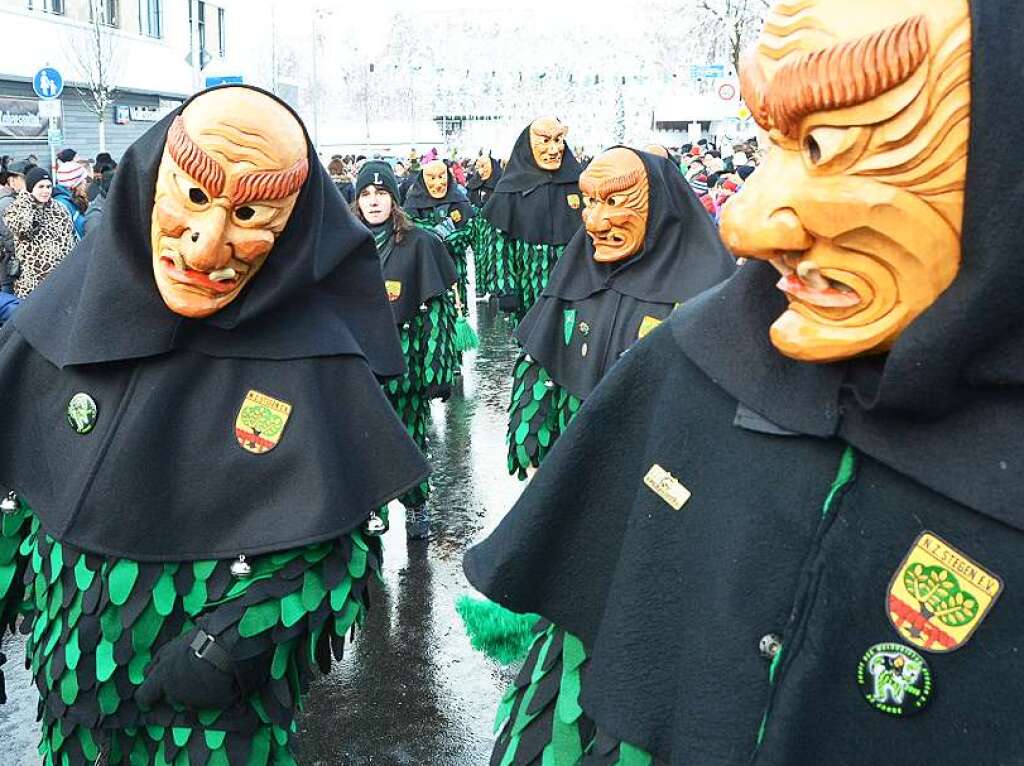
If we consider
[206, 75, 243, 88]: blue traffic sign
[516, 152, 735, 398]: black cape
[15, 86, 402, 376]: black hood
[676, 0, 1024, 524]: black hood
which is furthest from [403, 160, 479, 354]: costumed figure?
[676, 0, 1024, 524]: black hood

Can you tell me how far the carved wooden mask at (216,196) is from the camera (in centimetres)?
260

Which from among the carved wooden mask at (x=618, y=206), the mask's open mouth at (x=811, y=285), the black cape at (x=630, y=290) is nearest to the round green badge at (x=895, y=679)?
the mask's open mouth at (x=811, y=285)

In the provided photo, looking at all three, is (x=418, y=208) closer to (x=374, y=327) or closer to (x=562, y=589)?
(x=374, y=327)

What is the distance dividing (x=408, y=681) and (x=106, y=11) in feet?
94.6

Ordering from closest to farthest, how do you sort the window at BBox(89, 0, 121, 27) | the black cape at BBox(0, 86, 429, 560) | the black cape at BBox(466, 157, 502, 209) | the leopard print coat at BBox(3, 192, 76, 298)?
the black cape at BBox(0, 86, 429, 560), the leopard print coat at BBox(3, 192, 76, 298), the black cape at BBox(466, 157, 502, 209), the window at BBox(89, 0, 121, 27)

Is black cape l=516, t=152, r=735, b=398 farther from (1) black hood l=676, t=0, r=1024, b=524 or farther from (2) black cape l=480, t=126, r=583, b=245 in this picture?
(2) black cape l=480, t=126, r=583, b=245

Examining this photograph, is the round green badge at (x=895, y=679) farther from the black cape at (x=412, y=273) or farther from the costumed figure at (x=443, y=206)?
the costumed figure at (x=443, y=206)

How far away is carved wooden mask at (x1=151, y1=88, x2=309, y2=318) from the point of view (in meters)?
2.60

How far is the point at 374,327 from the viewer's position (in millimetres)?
3227

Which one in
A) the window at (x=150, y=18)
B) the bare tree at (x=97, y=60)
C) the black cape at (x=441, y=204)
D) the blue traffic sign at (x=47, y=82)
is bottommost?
the black cape at (x=441, y=204)

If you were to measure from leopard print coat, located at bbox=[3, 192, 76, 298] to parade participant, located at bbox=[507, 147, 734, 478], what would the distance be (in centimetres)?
458

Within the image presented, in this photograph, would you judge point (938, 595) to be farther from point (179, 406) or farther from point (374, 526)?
point (179, 406)

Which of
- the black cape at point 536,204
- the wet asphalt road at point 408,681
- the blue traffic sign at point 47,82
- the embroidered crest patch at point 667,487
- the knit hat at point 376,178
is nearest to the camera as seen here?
the embroidered crest patch at point 667,487

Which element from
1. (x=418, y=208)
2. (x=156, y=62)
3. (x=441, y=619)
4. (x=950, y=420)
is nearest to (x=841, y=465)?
(x=950, y=420)
